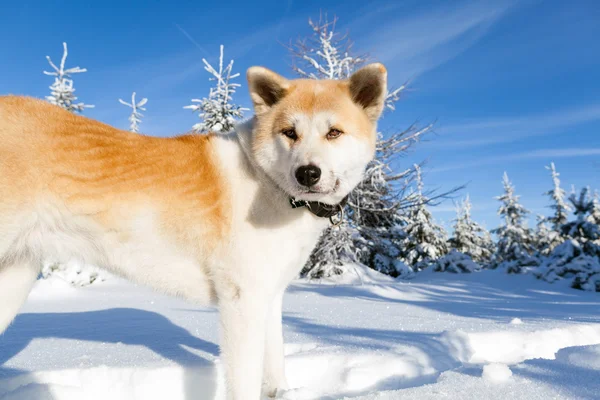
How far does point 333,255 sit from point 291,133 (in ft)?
32.8

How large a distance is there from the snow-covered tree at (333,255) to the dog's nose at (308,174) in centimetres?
968

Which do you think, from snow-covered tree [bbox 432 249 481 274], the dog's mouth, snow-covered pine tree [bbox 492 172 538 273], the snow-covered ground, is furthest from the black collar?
snow-covered pine tree [bbox 492 172 538 273]

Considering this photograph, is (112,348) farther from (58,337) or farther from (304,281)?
(304,281)

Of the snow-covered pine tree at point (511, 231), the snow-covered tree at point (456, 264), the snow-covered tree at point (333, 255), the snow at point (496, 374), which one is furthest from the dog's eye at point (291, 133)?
the snow-covered pine tree at point (511, 231)

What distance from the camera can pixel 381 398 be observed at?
2.23m

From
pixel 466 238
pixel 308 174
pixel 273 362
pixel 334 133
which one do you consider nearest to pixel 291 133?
pixel 334 133

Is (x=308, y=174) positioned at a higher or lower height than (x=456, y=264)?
higher

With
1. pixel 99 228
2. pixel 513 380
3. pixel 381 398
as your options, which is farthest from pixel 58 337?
pixel 513 380

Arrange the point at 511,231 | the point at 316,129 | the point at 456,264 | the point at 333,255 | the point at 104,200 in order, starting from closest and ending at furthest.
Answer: the point at 104,200 < the point at 316,129 < the point at 333,255 < the point at 456,264 < the point at 511,231

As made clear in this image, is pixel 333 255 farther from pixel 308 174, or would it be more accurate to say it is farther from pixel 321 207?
pixel 308 174

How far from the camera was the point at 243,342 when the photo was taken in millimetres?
2248

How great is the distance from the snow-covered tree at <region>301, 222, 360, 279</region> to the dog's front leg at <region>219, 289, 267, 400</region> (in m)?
9.58

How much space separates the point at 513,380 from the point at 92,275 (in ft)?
32.2

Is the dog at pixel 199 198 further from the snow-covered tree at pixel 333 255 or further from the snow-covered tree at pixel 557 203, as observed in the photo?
the snow-covered tree at pixel 557 203
